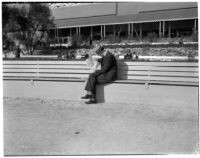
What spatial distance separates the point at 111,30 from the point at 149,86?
27753mm

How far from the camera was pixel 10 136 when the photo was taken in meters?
4.07

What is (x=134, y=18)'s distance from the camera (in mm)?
30562

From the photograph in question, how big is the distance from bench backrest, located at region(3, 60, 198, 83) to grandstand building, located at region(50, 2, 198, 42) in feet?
66.4

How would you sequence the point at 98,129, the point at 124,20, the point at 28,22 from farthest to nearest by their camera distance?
the point at 124,20 < the point at 28,22 < the point at 98,129

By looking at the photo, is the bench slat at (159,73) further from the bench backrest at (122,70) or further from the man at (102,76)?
the man at (102,76)

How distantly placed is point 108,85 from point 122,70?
49 cm

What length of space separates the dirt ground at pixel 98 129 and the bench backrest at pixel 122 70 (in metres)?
0.64

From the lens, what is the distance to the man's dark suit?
232 inches

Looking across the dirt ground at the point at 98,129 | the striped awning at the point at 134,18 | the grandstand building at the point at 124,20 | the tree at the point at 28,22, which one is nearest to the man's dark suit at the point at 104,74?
the dirt ground at the point at 98,129

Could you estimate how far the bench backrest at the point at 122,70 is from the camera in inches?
227

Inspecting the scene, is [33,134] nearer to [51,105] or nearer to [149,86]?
[51,105]

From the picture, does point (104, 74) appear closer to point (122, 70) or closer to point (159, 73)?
point (122, 70)

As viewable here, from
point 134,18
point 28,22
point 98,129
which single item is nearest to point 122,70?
point 98,129

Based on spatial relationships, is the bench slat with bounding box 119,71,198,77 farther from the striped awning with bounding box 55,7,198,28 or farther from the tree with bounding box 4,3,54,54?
the striped awning with bounding box 55,7,198,28
